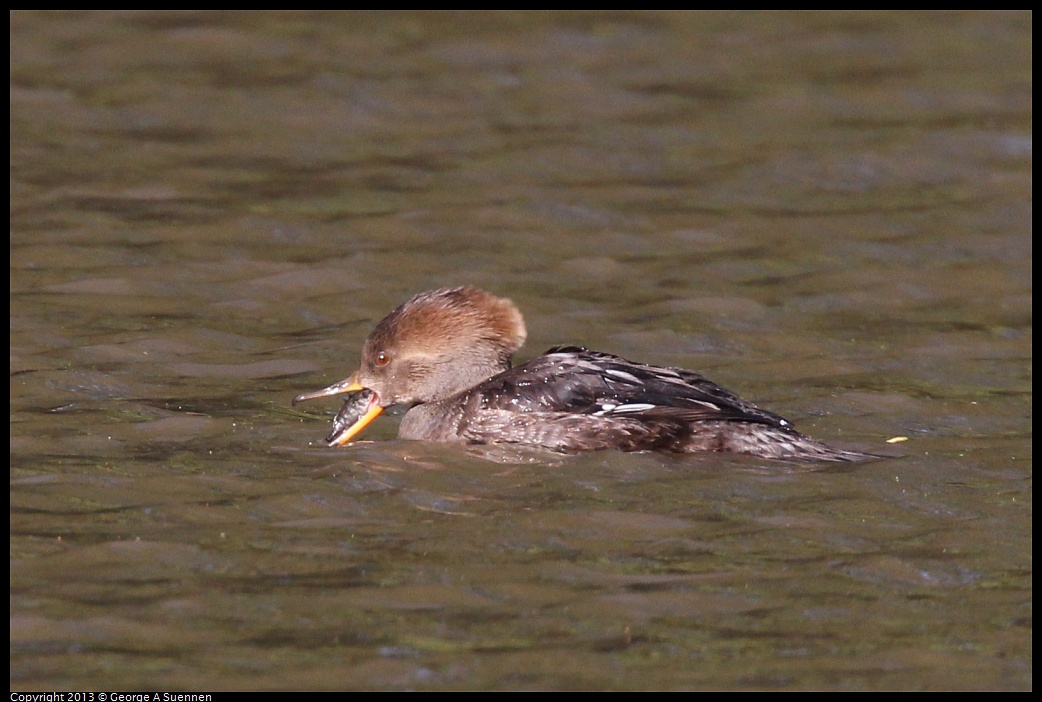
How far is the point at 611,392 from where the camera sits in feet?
26.8

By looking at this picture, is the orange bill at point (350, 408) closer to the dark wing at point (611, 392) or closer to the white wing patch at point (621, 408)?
the dark wing at point (611, 392)

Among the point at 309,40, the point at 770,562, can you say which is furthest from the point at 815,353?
the point at 309,40

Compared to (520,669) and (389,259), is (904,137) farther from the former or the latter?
(520,669)

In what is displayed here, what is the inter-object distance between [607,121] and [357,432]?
559 centimetres

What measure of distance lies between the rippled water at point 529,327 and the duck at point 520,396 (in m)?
0.19

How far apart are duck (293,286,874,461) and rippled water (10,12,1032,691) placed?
191 mm

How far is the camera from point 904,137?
13.2 m

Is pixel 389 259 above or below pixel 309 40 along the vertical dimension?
below

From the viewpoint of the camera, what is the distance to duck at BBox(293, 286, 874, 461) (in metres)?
7.98

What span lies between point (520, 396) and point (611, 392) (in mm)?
429

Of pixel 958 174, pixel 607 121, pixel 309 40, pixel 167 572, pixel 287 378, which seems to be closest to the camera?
pixel 167 572

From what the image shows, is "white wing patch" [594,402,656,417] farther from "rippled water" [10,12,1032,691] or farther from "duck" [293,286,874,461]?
"rippled water" [10,12,1032,691]

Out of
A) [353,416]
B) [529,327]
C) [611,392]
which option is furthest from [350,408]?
[529,327]

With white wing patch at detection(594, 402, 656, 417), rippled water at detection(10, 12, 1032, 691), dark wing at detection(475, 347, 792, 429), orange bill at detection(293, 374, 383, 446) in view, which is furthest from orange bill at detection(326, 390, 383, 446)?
white wing patch at detection(594, 402, 656, 417)
